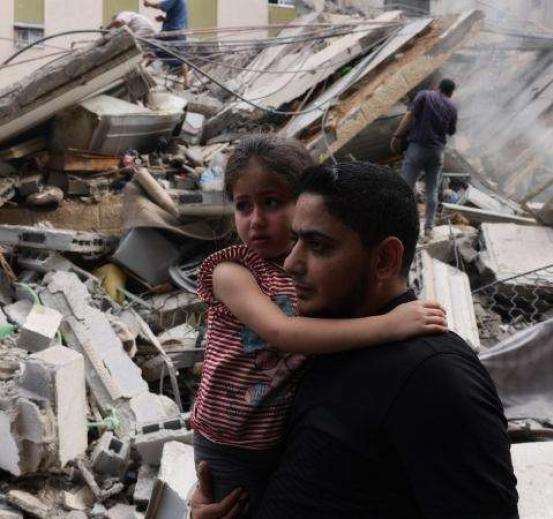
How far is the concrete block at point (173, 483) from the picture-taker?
2924 millimetres

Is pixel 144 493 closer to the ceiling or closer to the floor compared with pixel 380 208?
closer to the floor

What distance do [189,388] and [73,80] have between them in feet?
9.61

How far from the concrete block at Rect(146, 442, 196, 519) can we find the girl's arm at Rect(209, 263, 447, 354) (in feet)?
4.50

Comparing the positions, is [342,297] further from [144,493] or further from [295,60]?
[295,60]

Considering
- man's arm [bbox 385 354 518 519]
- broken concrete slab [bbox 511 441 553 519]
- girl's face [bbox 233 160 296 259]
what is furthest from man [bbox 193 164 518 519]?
broken concrete slab [bbox 511 441 553 519]

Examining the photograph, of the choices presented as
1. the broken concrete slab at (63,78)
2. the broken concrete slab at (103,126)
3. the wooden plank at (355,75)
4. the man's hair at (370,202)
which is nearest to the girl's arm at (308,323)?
the man's hair at (370,202)

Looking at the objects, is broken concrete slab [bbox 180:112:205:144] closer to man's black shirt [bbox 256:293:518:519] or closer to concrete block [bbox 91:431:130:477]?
concrete block [bbox 91:431:130:477]

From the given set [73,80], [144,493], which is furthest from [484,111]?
[144,493]

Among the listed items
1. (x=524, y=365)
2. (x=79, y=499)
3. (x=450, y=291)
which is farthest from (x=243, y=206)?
(x=450, y=291)

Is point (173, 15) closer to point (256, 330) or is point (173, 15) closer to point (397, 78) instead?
point (397, 78)

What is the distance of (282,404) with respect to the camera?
1.59 metres

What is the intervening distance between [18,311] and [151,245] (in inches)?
64.8

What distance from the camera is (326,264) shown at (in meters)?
1.39

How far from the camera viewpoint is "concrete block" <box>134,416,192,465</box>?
13.5ft
